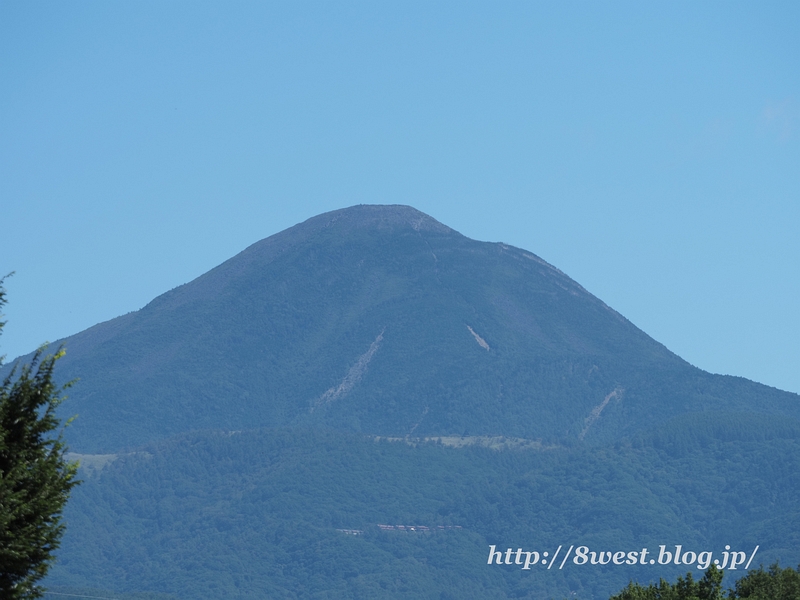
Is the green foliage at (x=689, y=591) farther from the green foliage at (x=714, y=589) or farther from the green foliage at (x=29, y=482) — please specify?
the green foliage at (x=29, y=482)

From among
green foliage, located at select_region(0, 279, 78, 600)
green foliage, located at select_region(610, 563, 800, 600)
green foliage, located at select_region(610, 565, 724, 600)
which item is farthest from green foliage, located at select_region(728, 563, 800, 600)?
green foliage, located at select_region(0, 279, 78, 600)

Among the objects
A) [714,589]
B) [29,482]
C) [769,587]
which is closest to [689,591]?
[714,589]

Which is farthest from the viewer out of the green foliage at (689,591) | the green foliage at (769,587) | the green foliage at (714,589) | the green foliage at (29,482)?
the green foliage at (769,587)

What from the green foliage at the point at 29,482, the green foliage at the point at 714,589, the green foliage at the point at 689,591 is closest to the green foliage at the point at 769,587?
the green foliage at the point at 714,589

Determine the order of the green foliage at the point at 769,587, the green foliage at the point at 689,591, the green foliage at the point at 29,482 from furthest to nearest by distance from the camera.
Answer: the green foliage at the point at 769,587
the green foliage at the point at 689,591
the green foliage at the point at 29,482

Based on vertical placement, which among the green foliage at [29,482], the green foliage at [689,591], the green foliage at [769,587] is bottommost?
the green foliage at [769,587]

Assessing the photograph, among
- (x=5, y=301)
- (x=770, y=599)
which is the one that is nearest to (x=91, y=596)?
(x=770, y=599)

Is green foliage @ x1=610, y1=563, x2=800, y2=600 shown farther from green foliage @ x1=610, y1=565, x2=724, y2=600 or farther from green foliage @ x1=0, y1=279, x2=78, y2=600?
green foliage @ x1=0, y1=279, x2=78, y2=600

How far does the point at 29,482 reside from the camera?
2602 centimetres

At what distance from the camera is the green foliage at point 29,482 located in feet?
82.3

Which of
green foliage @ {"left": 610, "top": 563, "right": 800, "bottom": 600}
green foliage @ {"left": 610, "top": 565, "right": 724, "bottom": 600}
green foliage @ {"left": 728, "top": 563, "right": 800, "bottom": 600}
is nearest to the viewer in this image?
green foliage @ {"left": 610, "top": 565, "right": 724, "bottom": 600}

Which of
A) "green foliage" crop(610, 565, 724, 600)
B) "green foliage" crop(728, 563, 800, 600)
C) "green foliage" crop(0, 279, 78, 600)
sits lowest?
"green foliage" crop(728, 563, 800, 600)

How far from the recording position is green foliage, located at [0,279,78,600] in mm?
25078

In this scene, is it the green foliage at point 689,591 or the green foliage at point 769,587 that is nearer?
the green foliage at point 689,591
